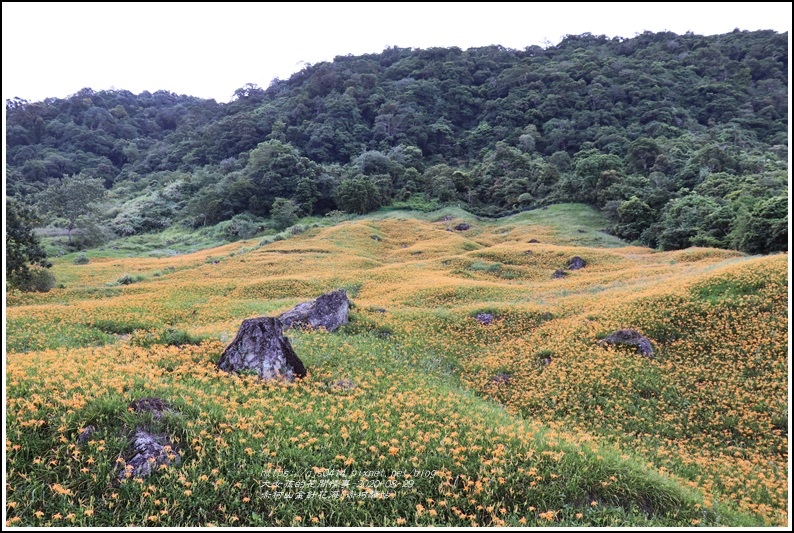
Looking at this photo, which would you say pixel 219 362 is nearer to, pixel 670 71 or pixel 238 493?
pixel 238 493

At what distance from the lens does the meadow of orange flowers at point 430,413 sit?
6.32m

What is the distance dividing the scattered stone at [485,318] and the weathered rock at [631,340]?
18.8ft

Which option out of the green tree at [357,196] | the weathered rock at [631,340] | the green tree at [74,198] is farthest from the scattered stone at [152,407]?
the green tree at [74,198]

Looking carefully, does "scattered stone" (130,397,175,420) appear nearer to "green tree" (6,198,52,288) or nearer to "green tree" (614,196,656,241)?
"green tree" (6,198,52,288)

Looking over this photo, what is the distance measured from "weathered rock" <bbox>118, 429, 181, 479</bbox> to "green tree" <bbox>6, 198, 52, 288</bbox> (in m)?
24.1

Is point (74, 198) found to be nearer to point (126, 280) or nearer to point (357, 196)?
point (357, 196)

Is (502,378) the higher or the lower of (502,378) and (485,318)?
the lower

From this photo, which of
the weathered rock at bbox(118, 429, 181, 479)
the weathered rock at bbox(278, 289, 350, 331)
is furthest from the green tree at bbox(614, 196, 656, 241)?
the weathered rock at bbox(118, 429, 181, 479)

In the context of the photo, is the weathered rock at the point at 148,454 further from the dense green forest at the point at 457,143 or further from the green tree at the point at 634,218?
the green tree at the point at 634,218

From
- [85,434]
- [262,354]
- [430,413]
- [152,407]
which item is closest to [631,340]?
[430,413]

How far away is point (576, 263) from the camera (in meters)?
37.7

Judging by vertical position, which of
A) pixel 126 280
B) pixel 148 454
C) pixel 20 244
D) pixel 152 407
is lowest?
pixel 126 280

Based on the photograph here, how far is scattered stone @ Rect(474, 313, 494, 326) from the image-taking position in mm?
20812

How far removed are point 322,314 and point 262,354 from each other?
23.5 feet
